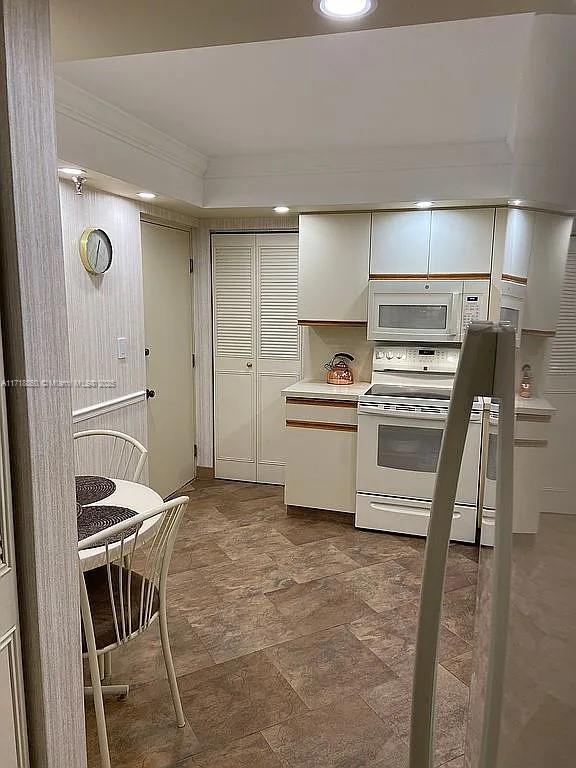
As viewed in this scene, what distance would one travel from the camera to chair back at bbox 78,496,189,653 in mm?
1961

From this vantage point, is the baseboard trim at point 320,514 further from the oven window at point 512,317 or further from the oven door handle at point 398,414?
the oven window at point 512,317

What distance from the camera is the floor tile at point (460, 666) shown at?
250cm

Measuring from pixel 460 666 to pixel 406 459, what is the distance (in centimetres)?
150

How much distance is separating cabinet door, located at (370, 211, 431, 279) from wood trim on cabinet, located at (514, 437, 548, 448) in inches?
150

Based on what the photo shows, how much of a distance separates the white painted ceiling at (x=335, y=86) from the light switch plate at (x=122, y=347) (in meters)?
1.31

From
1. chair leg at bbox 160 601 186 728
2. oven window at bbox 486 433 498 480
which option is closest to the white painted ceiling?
oven window at bbox 486 433 498 480

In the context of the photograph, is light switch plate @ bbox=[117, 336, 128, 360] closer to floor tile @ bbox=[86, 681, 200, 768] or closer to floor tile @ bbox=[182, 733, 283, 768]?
floor tile @ bbox=[86, 681, 200, 768]

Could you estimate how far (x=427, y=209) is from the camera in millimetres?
3996

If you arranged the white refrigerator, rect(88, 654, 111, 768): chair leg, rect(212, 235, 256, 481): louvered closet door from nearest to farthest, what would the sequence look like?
the white refrigerator
rect(88, 654, 111, 768): chair leg
rect(212, 235, 256, 481): louvered closet door

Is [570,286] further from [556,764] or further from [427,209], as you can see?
[427,209]

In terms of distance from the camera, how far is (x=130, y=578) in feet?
6.98

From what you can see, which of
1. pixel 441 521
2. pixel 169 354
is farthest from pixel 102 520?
pixel 169 354

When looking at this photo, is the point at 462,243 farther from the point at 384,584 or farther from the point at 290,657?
the point at 290,657

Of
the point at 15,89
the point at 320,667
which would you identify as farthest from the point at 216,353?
the point at 15,89
